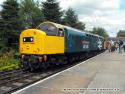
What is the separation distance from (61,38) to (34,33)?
2741 millimetres

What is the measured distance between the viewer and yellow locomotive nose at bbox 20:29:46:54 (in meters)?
18.2

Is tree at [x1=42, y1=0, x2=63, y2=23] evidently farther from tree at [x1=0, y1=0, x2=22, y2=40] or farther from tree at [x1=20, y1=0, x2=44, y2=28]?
tree at [x1=20, y1=0, x2=44, y2=28]

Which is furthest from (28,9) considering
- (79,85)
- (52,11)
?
(79,85)

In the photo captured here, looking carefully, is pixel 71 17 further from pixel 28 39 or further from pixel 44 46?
pixel 44 46

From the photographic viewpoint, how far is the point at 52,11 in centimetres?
4425

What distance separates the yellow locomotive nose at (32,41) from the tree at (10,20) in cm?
1681

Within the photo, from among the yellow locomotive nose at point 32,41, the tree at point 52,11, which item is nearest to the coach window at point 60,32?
the yellow locomotive nose at point 32,41

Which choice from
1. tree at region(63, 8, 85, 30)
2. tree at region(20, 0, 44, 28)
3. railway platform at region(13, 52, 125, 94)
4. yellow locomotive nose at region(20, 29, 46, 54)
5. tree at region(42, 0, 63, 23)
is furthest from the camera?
tree at region(63, 8, 85, 30)

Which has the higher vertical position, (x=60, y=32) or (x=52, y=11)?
(x=52, y=11)

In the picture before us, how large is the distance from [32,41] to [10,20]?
18.0m

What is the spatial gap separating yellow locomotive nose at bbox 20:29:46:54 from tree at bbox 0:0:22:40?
16806mm

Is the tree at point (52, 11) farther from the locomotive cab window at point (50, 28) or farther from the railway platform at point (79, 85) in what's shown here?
the railway platform at point (79, 85)

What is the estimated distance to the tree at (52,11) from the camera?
144 ft

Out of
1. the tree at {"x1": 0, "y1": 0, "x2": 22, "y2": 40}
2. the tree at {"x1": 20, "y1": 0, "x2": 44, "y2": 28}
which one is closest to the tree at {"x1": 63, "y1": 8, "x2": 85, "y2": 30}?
Answer: the tree at {"x1": 20, "y1": 0, "x2": 44, "y2": 28}
